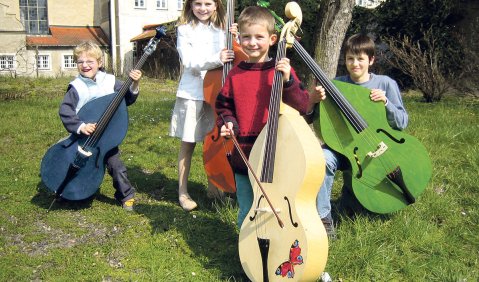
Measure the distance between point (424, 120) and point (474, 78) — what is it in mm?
5991

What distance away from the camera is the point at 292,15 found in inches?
120

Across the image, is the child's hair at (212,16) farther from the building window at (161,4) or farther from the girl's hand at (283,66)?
the building window at (161,4)

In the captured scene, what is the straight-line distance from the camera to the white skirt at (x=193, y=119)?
434cm

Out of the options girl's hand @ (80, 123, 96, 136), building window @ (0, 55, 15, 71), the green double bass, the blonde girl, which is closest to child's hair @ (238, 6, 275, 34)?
the green double bass

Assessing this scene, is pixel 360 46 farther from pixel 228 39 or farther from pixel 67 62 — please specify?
pixel 67 62

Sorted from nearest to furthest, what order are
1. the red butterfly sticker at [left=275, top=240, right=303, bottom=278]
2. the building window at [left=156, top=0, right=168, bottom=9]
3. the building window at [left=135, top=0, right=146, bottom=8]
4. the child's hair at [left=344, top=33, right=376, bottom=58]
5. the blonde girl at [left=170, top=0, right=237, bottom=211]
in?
the red butterfly sticker at [left=275, top=240, right=303, bottom=278], the child's hair at [left=344, top=33, right=376, bottom=58], the blonde girl at [left=170, top=0, right=237, bottom=211], the building window at [left=135, top=0, right=146, bottom=8], the building window at [left=156, top=0, right=168, bottom=9]

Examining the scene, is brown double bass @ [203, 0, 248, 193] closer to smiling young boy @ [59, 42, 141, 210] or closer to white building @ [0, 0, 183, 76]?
smiling young boy @ [59, 42, 141, 210]

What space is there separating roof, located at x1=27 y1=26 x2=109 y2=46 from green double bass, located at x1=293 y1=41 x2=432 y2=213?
26.1 m

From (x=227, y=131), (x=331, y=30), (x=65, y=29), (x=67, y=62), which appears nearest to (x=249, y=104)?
(x=227, y=131)

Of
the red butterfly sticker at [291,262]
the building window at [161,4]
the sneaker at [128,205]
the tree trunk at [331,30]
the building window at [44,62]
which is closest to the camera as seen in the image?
the red butterfly sticker at [291,262]

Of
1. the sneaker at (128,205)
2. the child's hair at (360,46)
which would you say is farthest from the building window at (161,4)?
the child's hair at (360,46)

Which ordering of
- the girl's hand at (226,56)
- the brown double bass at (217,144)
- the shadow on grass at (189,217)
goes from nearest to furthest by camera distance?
1. the shadow on grass at (189,217)
2. the girl's hand at (226,56)
3. the brown double bass at (217,144)

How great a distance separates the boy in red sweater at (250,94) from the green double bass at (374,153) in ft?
0.96

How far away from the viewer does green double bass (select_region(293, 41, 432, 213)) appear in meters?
3.51
